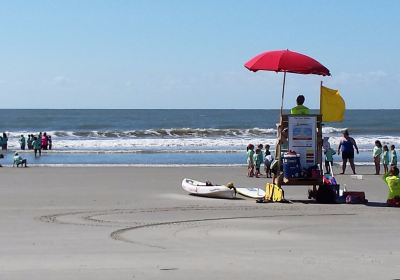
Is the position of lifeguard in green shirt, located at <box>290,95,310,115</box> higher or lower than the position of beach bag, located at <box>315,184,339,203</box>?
higher

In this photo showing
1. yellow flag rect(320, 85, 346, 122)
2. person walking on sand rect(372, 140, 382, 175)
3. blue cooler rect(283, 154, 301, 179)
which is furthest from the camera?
person walking on sand rect(372, 140, 382, 175)

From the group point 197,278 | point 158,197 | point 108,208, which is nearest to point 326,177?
point 158,197

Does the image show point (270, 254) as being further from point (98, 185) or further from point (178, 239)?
point (98, 185)

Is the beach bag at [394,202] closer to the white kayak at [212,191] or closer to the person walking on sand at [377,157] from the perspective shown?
the white kayak at [212,191]

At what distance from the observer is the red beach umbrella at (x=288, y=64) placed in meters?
14.8

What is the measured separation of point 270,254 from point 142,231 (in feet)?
8.74

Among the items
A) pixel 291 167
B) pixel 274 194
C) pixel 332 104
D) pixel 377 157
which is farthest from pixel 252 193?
pixel 377 157

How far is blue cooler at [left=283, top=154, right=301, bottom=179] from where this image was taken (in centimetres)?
1488

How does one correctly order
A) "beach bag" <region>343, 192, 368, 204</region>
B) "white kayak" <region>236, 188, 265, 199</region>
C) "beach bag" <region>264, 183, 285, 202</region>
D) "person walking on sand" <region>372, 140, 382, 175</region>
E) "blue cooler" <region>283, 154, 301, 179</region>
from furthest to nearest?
"person walking on sand" <region>372, 140, 382, 175</region>, "white kayak" <region>236, 188, 265, 199</region>, "beach bag" <region>343, 192, 368, 204</region>, "beach bag" <region>264, 183, 285, 202</region>, "blue cooler" <region>283, 154, 301, 179</region>

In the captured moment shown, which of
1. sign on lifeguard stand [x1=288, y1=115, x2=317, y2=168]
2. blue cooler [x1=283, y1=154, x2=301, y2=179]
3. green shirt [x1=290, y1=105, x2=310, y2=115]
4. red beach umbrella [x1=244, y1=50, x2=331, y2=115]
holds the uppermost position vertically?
red beach umbrella [x1=244, y1=50, x2=331, y2=115]

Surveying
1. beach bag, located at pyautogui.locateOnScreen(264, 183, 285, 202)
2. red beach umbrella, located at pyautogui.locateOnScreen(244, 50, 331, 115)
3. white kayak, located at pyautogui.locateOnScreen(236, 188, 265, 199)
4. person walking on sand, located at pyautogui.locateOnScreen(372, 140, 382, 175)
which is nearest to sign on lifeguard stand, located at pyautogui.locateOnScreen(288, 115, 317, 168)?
beach bag, located at pyautogui.locateOnScreen(264, 183, 285, 202)

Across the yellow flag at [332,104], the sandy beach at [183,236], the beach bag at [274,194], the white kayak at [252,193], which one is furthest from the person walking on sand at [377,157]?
the beach bag at [274,194]

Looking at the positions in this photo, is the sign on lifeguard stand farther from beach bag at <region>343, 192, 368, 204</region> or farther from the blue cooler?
beach bag at <region>343, 192, 368, 204</region>

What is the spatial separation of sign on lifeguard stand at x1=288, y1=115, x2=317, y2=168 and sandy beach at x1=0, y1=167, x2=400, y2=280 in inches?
38.9
